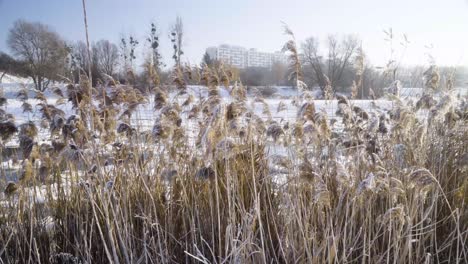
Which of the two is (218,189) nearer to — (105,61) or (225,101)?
(225,101)

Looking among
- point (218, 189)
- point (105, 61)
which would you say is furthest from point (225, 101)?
point (105, 61)

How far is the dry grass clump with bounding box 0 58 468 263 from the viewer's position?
1716 mm

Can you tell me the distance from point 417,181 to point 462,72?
2639 mm

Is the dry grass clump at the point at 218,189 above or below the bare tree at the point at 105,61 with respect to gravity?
below

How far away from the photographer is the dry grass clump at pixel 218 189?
5.63ft

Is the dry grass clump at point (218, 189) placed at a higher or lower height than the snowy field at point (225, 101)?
lower

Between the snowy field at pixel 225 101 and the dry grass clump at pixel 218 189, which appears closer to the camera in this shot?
the dry grass clump at pixel 218 189

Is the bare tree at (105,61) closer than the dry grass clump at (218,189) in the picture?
No

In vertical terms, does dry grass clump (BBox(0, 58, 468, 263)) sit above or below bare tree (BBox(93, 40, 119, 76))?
below

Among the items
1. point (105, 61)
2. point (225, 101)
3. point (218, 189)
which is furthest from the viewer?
point (105, 61)

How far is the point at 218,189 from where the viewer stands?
2.09 meters

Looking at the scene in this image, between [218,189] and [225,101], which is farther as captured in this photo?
[218,189]

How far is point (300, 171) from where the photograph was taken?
64.5 inches

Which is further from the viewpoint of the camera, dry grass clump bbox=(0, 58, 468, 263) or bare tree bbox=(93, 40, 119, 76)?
bare tree bbox=(93, 40, 119, 76)
